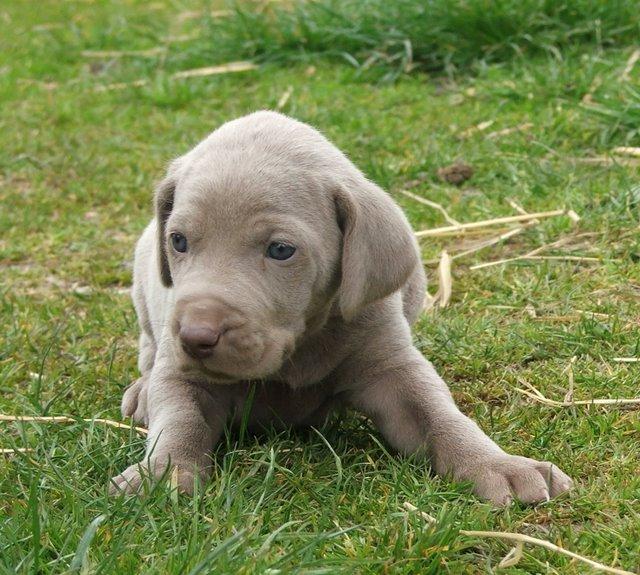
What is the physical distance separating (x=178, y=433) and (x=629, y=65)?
499 centimetres

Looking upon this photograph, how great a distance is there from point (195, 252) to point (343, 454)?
862 millimetres

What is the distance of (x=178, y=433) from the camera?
3.94 meters

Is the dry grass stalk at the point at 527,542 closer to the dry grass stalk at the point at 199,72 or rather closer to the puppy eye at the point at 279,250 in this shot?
the puppy eye at the point at 279,250

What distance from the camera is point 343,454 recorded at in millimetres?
4027

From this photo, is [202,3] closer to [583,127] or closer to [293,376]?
[583,127]

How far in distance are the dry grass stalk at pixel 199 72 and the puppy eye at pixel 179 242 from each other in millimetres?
5451

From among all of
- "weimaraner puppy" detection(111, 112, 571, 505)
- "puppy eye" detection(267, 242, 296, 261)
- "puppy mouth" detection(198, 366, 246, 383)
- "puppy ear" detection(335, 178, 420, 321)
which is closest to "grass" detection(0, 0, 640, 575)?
"weimaraner puppy" detection(111, 112, 571, 505)

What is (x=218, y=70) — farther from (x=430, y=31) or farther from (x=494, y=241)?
(x=494, y=241)

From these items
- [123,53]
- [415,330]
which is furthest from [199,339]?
[123,53]

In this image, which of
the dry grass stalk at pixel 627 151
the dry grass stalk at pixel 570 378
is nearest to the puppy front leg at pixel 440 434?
the dry grass stalk at pixel 570 378

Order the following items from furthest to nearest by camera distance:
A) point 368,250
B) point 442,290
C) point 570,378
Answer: point 442,290
point 570,378
point 368,250

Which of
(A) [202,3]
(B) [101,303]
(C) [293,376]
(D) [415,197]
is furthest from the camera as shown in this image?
(A) [202,3]

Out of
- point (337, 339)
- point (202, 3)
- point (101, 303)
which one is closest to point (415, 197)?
point (101, 303)

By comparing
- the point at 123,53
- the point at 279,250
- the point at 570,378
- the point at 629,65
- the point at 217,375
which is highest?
the point at 279,250
